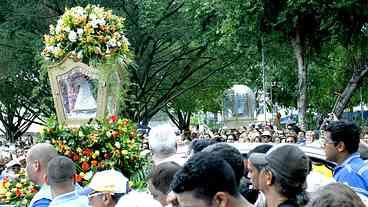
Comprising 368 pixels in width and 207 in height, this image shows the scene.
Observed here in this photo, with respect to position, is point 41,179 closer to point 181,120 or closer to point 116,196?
point 116,196

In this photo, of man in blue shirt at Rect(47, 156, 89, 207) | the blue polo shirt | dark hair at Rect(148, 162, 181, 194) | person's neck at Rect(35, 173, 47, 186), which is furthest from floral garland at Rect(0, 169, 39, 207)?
the blue polo shirt

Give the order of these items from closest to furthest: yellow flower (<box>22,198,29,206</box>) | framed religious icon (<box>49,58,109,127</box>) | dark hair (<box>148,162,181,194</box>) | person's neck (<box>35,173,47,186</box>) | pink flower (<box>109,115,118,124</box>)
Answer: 1. dark hair (<box>148,162,181,194</box>)
2. person's neck (<box>35,173,47,186</box>)
3. yellow flower (<box>22,198,29,206</box>)
4. pink flower (<box>109,115,118,124</box>)
5. framed religious icon (<box>49,58,109,127</box>)

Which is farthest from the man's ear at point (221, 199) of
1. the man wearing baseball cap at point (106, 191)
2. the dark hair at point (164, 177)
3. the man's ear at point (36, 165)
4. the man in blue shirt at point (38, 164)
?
the man's ear at point (36, 165)

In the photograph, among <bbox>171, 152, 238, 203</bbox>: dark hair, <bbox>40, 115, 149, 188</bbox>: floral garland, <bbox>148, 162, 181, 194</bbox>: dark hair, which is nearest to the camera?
<bbox>171, 152, 238, 203</bbox>: dark hair

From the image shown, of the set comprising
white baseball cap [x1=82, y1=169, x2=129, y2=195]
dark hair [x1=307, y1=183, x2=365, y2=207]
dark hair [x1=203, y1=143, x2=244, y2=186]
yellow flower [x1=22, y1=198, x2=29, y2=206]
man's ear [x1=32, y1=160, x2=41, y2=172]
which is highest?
dark hair [x1=203, y1=143, x2=244, y2=186]

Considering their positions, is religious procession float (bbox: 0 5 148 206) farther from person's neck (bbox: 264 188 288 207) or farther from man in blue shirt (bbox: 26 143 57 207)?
person's neck (bbox: 264 188 288 207)

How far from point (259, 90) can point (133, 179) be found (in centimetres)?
3465

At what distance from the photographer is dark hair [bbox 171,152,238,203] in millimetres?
3729

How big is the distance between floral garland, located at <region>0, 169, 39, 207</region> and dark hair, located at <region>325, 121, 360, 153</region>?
3.60 meters

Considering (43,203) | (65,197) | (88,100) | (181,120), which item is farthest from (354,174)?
(181,120)

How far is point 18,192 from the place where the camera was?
330 inches

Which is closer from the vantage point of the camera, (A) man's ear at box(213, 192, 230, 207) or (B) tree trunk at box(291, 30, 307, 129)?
(A) man's ear at box(213, 192, 230, 207)

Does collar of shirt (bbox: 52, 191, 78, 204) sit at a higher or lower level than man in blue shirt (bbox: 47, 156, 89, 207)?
lower

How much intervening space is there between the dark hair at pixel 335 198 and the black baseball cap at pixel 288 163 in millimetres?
1076
